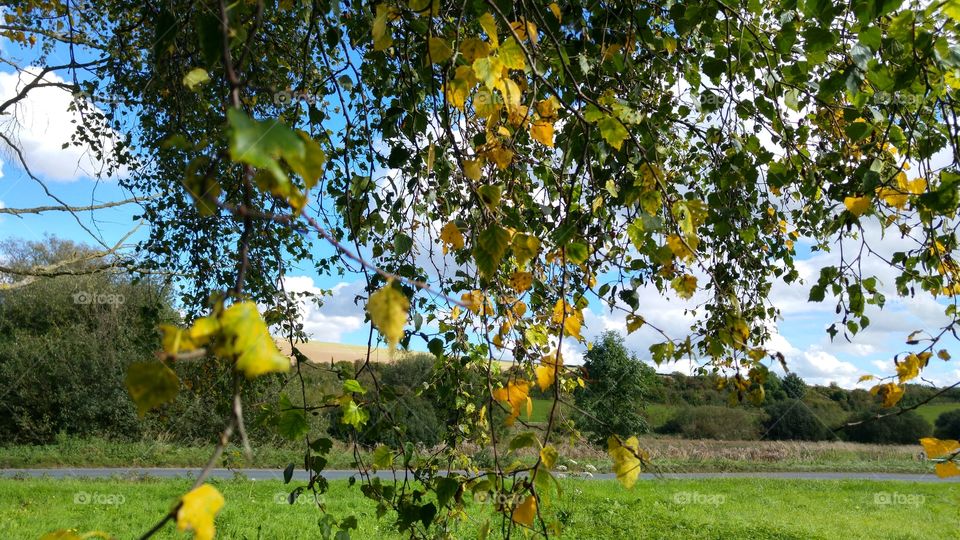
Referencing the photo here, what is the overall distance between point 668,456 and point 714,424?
3.20 meters

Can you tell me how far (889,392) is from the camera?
176 cm

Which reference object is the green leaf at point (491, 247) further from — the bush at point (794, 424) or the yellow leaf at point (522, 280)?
the bush at point (794, 424)

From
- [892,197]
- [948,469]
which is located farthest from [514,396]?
[892,197]

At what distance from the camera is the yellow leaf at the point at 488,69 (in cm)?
98

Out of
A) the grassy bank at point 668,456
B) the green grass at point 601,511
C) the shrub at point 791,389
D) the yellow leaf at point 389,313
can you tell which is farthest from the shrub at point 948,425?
the yellow leaf at point 389,313

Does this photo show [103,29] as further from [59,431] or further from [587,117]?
[59,431]

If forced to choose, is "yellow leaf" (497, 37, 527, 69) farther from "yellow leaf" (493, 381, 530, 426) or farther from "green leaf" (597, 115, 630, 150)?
"yellow leaf" (493, 381, 530, 426)

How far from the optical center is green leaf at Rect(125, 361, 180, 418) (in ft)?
1.78

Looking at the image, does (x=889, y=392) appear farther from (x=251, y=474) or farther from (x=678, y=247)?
(x=251, y=474)

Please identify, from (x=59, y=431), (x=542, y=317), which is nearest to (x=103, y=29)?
(x=542, y=317)

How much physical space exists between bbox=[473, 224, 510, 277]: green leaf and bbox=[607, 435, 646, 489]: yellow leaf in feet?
1.39

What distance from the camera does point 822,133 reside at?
3078 millimetres

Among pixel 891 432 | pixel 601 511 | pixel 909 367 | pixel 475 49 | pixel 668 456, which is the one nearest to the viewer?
pixel 475 49

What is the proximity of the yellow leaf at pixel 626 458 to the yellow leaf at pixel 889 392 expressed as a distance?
963 millimetres
